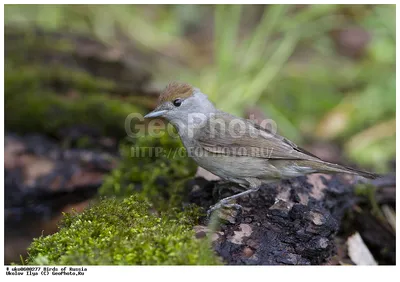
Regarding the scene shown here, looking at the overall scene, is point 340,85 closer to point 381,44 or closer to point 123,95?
point 381,44

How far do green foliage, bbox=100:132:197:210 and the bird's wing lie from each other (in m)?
0.59

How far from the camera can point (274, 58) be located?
26.4ft

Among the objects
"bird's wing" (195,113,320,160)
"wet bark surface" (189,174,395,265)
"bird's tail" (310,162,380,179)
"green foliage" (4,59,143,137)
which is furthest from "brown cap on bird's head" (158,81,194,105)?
"green foliage" (4,59,143,137)

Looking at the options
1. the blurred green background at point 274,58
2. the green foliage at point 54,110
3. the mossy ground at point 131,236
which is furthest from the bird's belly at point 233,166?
→ the blurred green background at point 274,58

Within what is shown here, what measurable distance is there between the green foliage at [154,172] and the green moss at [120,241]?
0.78 m

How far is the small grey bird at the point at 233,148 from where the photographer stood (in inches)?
163

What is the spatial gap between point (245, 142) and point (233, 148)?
5.2 inches

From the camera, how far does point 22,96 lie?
650 cm

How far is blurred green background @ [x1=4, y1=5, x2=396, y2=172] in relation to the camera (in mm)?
7512

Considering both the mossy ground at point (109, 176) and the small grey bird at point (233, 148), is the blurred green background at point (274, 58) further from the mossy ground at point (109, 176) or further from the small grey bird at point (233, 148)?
the small grey bird at point (233, 148)

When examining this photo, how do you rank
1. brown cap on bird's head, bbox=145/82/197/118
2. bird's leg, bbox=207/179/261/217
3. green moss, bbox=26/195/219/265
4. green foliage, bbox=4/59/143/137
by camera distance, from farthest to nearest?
green foliage, bbox=4/59/143/137
brown cap on bird's head, bbox=145/82/197/118
bird's leg, bbox=207/179/261/217
green moss, bbox=26/195/219/265

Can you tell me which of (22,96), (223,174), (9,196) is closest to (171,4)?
(22,96)

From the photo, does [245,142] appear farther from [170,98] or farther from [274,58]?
[274,58]

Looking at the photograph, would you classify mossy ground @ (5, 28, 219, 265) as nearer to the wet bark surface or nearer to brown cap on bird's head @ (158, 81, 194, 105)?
the wet bark surface
